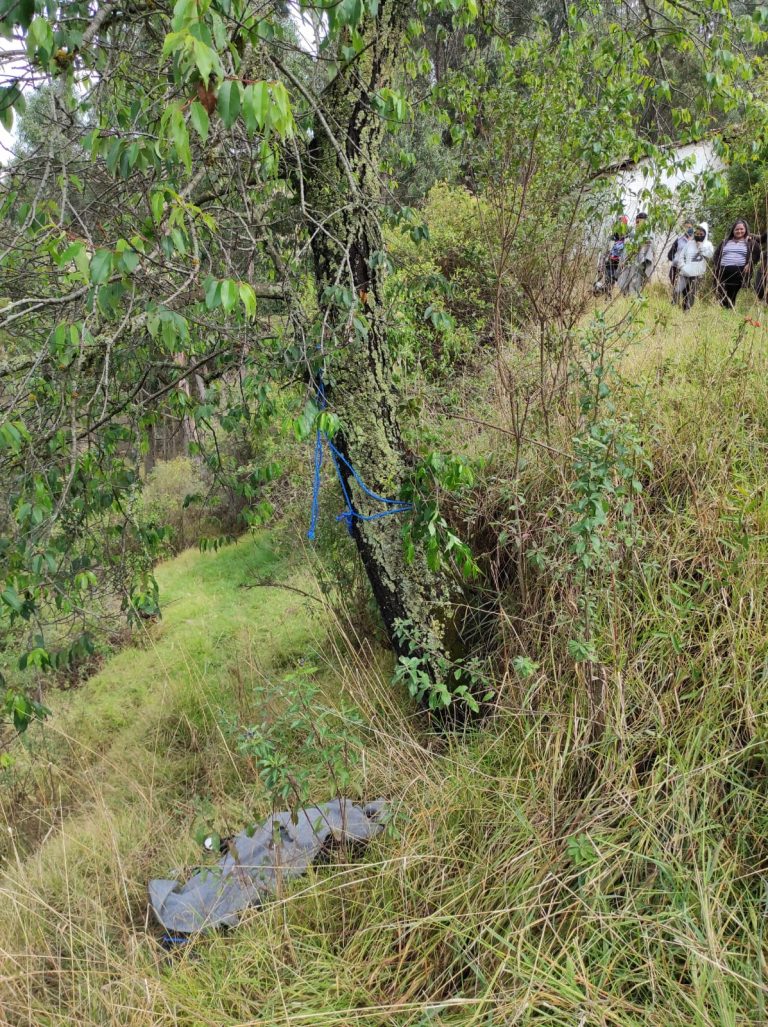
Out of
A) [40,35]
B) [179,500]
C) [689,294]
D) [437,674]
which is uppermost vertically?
Result: [40,35]

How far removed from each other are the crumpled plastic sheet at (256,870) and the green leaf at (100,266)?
5.74 ft

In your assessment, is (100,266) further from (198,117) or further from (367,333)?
(367,333)

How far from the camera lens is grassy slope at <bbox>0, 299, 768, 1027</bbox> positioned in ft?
5.55

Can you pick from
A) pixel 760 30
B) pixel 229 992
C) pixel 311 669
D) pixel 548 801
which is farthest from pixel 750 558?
pixel 760 30

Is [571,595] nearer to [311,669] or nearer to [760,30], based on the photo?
[311,669]

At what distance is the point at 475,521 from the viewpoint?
10.7 feet

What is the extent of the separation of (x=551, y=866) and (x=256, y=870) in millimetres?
1063

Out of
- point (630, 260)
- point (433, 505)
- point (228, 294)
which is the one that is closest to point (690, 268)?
point (630, 260)

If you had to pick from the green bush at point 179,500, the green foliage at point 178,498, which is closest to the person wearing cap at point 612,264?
the green bush at point 179,500

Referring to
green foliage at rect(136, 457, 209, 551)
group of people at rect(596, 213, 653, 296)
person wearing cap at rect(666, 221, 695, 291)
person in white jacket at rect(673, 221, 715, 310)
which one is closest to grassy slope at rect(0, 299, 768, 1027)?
group of people at rect(596, 213, 653, 296)

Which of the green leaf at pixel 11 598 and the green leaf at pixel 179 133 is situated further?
the green leaf at pixel 11 598

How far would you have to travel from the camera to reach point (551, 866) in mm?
1911

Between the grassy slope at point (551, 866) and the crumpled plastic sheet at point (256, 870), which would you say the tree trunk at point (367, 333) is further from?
the crumpled plastic sheet at point (256, 870)

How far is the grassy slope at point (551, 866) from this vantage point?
1.69 meters
